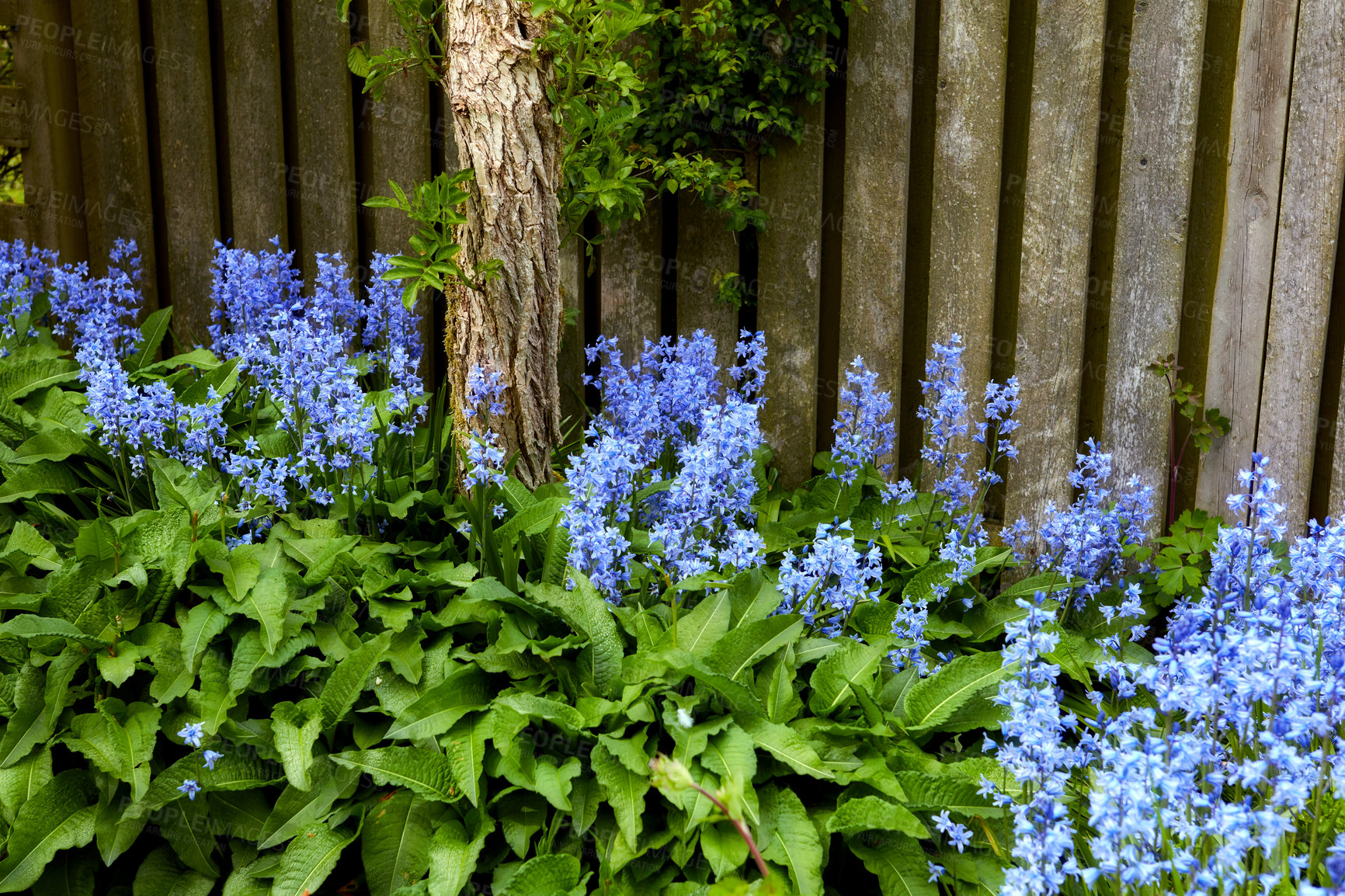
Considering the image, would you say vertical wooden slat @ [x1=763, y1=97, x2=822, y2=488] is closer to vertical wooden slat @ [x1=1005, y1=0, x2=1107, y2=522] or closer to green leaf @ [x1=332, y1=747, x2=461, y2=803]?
vertical wooden slat @ [x1=1005, y1=0, x2=1107, y2=522]

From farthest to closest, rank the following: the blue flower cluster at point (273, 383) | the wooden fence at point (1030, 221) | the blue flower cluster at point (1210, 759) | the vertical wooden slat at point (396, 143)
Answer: the vertical wooden slat at point (396, 143), the wooden fence at point (1030, 221), the blue flower cluster at point (273, 383), the blue flower cluster at point (1210, 759)

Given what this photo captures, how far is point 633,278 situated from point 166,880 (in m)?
2.47

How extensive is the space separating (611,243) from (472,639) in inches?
68.2

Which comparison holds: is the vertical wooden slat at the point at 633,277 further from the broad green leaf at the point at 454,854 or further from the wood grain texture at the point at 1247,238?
the broad green leaf at the point at 454,854

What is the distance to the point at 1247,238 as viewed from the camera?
338 cm

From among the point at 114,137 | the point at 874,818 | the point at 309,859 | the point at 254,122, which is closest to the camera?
the point at 874,818

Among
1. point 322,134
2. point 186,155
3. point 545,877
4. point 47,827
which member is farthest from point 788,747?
point 186,155

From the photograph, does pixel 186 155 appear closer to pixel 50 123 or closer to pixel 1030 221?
pixel 50 123

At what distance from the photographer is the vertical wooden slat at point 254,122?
4469mm

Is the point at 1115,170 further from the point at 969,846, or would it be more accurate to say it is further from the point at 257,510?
the point at 257,510

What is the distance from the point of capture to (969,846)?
7.88 ft

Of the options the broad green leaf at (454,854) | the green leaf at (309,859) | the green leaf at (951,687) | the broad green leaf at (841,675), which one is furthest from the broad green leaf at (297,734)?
the green leaf at (951,687)

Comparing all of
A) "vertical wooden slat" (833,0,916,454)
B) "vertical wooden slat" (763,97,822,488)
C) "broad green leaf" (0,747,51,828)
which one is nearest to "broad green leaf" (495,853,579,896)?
"broad green leaf" (0,747,51,828)

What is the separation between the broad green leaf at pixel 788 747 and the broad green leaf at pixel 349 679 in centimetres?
94
